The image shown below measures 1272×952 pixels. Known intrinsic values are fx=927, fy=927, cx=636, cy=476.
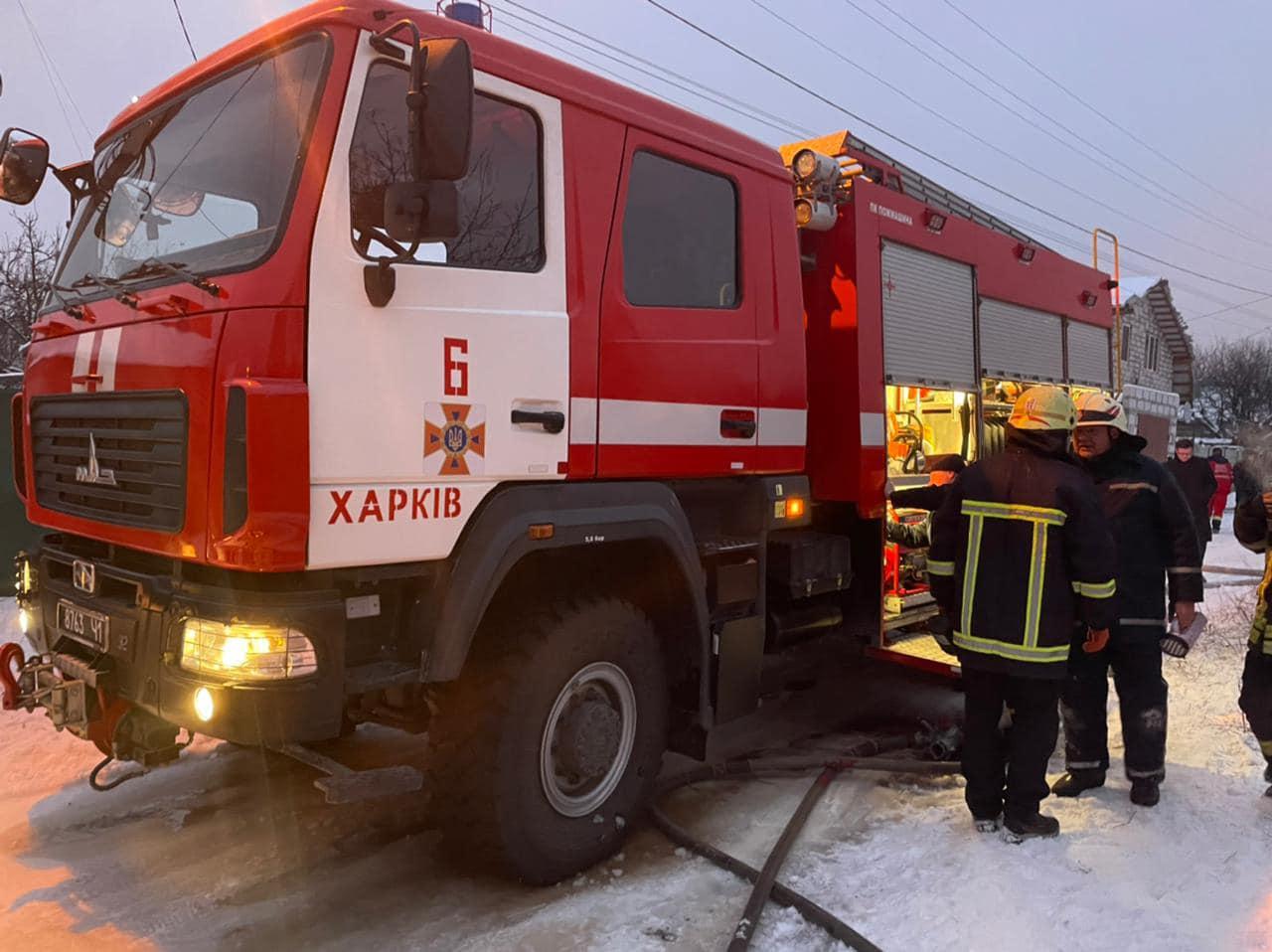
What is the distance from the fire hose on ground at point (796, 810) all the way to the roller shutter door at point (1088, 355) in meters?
3.63

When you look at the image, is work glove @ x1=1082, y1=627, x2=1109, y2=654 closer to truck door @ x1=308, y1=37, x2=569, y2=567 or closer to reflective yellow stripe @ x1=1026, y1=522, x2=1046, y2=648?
reflective yellow stripe @ x1=1026, y1=522, x2=1046, y2=648

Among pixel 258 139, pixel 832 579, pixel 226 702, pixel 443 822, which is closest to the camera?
pixel 226 702

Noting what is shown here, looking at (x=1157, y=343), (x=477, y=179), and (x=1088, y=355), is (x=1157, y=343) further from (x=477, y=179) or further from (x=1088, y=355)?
(x=477, y=179)

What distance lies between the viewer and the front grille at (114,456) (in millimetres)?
2742

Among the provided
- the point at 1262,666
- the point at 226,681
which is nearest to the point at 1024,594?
the point at 1262,666

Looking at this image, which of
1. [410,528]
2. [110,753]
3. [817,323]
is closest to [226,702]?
[410,528]

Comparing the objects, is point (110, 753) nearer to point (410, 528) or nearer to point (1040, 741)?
point (410, 528)

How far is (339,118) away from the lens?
2771mm

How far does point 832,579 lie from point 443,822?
2.32 meters

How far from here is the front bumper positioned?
2.59 m

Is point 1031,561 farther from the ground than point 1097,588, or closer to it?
farther from the ground

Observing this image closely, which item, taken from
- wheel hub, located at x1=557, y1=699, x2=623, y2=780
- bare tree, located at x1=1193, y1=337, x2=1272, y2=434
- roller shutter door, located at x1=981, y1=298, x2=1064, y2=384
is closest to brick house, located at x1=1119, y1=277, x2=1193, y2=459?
bare tree, located at x1=1193, y1=337, x2=1272, y2=434

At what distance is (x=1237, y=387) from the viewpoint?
161ft

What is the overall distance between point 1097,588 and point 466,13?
10.8ft
